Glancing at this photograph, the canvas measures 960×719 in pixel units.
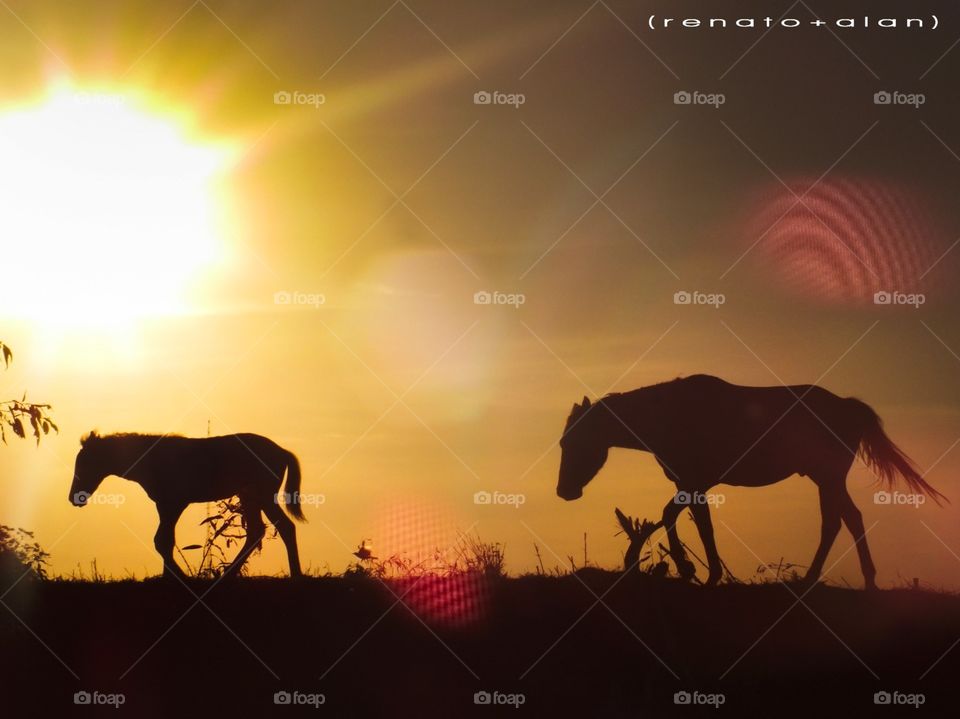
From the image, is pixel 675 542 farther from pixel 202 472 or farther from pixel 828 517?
pixel 202 472

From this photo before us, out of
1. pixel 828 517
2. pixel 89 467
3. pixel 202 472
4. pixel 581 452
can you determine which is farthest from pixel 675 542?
pixel 89 467

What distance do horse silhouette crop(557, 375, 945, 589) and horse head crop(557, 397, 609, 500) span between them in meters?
0.01

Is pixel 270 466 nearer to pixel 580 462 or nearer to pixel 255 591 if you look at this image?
pixel 255 591

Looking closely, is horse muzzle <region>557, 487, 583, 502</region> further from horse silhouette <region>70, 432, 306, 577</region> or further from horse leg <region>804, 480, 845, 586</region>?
horse silhouette <region>70, 432, 306, 577</region>

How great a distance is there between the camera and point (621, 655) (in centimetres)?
910

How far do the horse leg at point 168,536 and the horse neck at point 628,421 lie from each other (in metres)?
4.46

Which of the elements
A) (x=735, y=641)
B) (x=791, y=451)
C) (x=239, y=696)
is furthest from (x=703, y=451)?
(x=239, y=696)

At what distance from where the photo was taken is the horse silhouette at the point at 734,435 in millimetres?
11508

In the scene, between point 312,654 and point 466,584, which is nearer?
point 312,654

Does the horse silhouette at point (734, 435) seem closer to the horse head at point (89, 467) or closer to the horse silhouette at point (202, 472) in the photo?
the horse silhouette at point (202, 472)

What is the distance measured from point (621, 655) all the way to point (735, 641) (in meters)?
0.98

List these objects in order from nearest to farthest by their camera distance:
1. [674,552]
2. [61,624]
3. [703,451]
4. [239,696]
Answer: [239,696], [61,624], [674,552], [703,451]

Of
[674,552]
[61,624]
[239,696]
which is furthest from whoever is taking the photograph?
[674,552]

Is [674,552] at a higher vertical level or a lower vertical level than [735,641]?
higher
